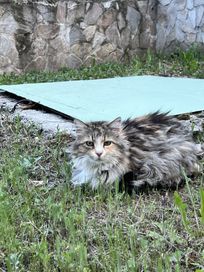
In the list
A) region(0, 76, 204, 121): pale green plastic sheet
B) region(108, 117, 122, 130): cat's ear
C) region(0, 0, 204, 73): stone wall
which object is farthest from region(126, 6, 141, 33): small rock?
region(108, 117, 122, 130): cat's ear

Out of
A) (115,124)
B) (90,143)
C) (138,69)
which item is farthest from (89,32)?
Answer: (90,143)

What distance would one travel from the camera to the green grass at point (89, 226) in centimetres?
243

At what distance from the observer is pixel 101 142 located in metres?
3.32

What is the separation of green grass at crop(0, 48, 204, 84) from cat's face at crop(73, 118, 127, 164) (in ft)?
12.8

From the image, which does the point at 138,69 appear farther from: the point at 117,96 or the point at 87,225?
the point at 87,225

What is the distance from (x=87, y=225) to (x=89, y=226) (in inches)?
0.4

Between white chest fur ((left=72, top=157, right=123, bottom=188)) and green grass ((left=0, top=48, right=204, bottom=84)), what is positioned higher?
white chest fur ((left=72, top=157, right=123, bottom=188))

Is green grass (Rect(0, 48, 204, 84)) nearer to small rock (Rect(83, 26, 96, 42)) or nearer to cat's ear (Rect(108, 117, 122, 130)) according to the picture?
small rock (Rect(83, 26, 96, 42))

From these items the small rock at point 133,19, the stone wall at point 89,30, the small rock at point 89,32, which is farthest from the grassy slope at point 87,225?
the small rock at point 133,19

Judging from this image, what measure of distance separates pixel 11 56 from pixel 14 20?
0.48 metres

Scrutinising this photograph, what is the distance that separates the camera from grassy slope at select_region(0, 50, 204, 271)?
2.43 meters

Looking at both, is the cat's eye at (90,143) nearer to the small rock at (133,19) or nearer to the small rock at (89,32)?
the small rock at (89,32)

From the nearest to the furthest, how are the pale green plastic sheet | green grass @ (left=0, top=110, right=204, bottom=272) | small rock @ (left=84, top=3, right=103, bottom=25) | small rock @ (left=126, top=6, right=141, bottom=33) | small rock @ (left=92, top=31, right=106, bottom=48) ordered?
green grass @ (left=0, top=110, right=204, bottom=272) < the pale green plastic sheet < small rock @ (left=84, top=3, right=103, bottom=25) < small rock @ (left=92, top=31, right=106, bottom=48) < small rock @ (left=126, top=6, right=141, bottom=33)

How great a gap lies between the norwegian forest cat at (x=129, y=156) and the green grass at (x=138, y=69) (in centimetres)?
387
